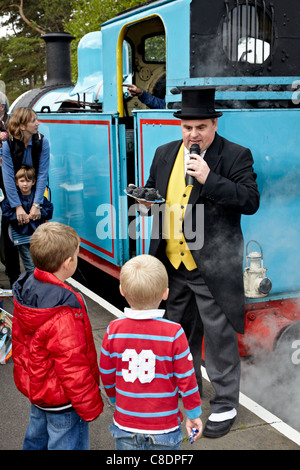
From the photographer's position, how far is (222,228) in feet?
9.61

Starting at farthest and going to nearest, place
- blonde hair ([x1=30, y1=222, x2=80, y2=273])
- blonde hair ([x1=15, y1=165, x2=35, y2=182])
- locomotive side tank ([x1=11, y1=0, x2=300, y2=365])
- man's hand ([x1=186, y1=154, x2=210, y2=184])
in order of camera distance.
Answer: blonde hair ([x1=15, y1=165, x2=35, y2=182])
locomotive side tank ([x1=11, y1=0, x2=300, y2=365])
man's hand ([x1=186, y1=154, x2=210, y2=184])
blonde hair ([x1=30, y1=222, x2=80, y2=273])

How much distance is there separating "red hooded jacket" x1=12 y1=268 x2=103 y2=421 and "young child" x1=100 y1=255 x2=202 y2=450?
161 millimetres

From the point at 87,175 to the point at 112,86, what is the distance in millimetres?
953

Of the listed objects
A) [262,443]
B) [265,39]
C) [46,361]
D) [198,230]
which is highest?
[265,39]

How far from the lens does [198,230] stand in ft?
9.52

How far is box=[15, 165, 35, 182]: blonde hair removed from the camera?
15.1ft

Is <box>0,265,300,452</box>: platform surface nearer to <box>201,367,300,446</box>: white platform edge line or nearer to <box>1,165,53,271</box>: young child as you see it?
<box>201,367,300,446</box>: white platform edge line

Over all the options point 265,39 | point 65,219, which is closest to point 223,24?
point 265,39

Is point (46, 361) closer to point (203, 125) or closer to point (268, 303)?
point (203, 125)

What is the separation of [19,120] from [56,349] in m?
2.79

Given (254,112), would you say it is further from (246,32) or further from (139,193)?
(139,193)

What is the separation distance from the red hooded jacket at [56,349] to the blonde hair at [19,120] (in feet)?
8.26

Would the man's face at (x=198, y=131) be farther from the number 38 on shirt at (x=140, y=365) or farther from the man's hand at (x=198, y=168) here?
the number 38 on shirt at (x=140, y=365)

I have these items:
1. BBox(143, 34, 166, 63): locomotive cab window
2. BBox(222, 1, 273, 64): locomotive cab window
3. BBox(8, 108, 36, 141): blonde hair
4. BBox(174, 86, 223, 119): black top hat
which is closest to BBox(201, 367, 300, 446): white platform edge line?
BBox(174, 86, 223, 119): black top hat
